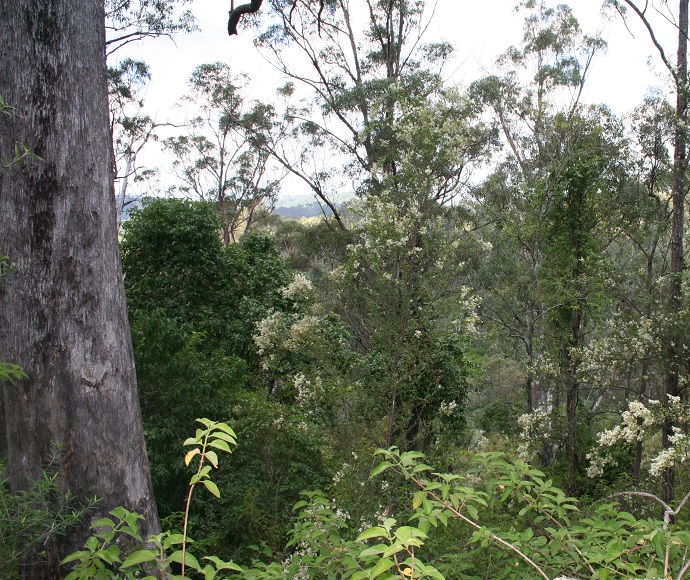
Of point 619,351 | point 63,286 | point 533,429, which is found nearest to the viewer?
point 63,286

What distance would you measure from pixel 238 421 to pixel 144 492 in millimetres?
4273

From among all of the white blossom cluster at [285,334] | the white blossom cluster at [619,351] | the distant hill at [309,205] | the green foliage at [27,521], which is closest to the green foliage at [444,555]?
the green foliage at [27,521]

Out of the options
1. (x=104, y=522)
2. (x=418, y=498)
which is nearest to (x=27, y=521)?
(x=104, y=522)

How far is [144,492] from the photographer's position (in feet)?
8.70

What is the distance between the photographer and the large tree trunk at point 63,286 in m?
2.50

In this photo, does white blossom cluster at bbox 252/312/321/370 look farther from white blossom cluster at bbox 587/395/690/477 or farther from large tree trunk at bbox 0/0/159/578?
white blossom cluster at bbox 587/395/690/477

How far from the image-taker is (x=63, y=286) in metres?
2.59

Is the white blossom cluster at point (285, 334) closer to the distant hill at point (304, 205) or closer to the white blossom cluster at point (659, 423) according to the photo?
the distant hill at point (304, 205)

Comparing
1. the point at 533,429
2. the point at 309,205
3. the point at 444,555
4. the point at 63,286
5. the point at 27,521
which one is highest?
the point at 309,205

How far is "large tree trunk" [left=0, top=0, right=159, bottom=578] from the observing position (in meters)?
2.50

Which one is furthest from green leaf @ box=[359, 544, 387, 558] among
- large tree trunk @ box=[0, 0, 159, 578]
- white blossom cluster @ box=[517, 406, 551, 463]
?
white blossom cluster @ box=[517, 406, 551, 463]

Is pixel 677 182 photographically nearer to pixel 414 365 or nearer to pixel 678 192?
pixel 678 192

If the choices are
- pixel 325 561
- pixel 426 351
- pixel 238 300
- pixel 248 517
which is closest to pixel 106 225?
pixel 325 561

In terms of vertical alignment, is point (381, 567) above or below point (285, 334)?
below
